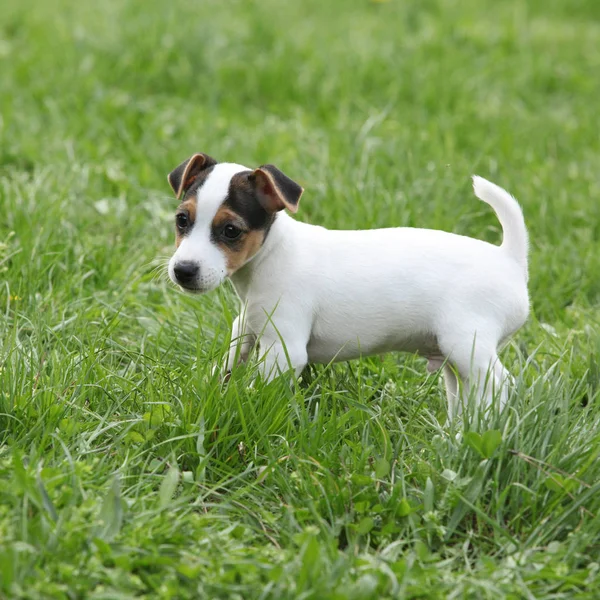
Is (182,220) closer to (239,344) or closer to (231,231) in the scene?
(231,231)

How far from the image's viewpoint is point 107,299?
4875 millimetres

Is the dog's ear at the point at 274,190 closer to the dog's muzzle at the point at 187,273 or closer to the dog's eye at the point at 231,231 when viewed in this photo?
the dog's eye at the point at 231,231

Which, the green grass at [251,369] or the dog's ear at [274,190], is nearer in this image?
the green grass at [251,369]

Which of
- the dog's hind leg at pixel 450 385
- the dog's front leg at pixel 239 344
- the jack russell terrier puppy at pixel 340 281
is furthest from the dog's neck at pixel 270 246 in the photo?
the dog's hind leg at pixel 450 385

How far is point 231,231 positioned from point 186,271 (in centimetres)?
24

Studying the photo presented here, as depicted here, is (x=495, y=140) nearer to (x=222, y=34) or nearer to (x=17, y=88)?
(x=222, y=34)

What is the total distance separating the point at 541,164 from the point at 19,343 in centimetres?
434

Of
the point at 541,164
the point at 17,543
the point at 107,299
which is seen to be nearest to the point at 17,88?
the point at 107,299

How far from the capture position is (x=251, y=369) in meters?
3.70

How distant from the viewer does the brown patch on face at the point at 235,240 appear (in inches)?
144

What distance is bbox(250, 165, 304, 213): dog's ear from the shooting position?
368cm

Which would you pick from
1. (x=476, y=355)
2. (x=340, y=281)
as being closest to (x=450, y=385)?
(x=476, y=355)

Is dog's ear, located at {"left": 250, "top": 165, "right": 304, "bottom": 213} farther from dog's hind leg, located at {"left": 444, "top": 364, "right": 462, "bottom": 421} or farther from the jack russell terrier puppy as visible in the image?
dog's hind leg, located at {"left": 444, "top": 364, "right": 462, "bottom": 421}

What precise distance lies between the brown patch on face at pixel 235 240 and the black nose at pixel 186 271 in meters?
0.14
